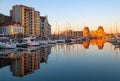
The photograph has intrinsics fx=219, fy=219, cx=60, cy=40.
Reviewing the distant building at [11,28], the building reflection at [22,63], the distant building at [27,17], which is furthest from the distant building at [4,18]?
the building reflection at [22,63]

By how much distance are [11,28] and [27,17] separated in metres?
18.0

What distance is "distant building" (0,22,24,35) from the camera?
97938 mm

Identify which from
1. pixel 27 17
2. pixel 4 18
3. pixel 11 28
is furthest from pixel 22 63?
pixel 4 18

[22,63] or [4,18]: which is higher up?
[4,18]

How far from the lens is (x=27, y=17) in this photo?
114 metres

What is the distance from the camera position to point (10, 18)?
11806 cm

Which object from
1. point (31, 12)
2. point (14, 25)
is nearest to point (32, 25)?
point (31, 12)

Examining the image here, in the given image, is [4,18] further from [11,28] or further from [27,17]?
[11,28]

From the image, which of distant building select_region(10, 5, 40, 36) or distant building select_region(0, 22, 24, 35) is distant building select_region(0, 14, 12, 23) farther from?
distant building select_region(0, 22, 24, 35)

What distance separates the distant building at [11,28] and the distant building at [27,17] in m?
8.10

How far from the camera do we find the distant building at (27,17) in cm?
10969

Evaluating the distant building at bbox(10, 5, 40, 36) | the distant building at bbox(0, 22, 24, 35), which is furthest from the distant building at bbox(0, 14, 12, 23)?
the distant building at bbox(0, 22, 24, 35)

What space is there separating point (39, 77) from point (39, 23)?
110 m

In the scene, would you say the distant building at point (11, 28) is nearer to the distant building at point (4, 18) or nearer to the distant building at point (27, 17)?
the distant building at point (27, 17)
